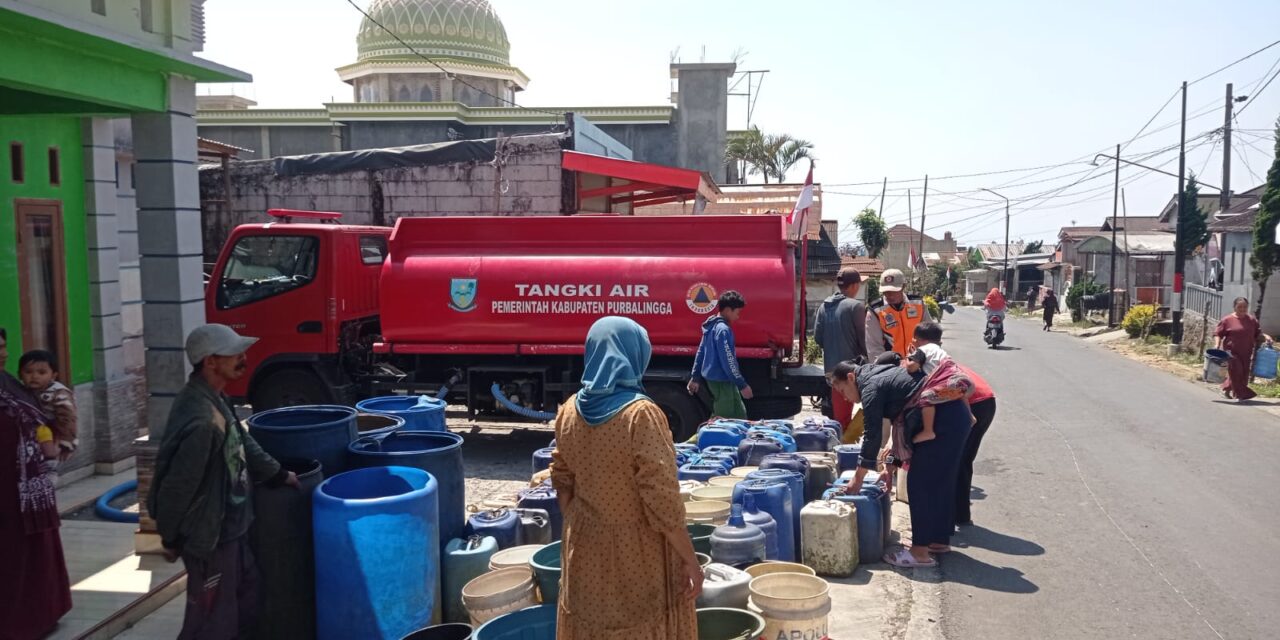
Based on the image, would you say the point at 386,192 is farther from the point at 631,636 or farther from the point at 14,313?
the point at 631,636

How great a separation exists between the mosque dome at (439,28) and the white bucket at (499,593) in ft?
105

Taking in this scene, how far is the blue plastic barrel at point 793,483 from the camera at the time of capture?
235 inches

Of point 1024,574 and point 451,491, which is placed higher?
point 451,491

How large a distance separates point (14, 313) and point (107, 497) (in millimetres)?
1721

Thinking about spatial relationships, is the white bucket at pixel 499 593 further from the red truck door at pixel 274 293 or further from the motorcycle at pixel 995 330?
the motorcycle at pixel 995 330

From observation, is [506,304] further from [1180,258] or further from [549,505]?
[1180,258]

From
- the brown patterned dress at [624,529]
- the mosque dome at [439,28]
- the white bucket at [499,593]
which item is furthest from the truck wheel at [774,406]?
the mosque dome at [439,28]

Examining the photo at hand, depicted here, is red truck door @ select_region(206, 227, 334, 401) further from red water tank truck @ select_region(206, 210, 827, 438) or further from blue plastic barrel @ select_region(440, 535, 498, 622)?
blue plastic barrel @ select_region(440, 535, 498, 622)

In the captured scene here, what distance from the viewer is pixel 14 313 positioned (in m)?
7.27

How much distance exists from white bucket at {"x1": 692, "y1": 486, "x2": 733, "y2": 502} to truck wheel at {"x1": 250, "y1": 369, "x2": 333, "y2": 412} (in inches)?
207

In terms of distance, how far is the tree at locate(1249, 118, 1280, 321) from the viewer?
19.4m

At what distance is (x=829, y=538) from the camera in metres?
5.98

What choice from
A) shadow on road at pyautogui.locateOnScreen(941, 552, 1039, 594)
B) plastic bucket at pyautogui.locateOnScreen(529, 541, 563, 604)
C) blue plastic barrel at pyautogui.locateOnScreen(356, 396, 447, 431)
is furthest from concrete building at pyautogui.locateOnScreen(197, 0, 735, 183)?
plastic bucket at pyautogui.locateOnScreen(529, 541, 563, 604)

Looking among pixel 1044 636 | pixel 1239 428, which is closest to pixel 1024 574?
pixel 1044 636
